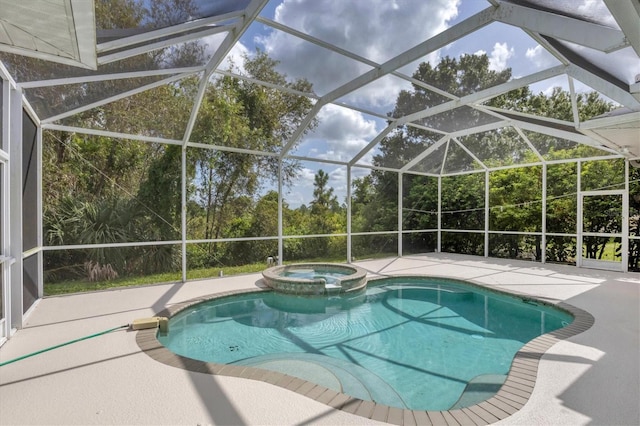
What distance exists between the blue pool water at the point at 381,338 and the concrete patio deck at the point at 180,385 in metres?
0.73

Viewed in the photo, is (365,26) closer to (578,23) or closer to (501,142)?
(578,23)

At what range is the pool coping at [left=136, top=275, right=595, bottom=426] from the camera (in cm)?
251

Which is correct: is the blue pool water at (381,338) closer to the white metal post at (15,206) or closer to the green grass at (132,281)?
the white metal post at (15,206)

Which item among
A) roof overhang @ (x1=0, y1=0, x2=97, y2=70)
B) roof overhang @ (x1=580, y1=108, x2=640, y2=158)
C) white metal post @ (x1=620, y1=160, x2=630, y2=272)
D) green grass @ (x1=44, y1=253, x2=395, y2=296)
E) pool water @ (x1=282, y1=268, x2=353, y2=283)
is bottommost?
green grass @ (x1=44, y1=253, x2=395, y2=296)

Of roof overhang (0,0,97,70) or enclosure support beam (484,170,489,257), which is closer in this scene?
roof overhang (0,0,97,70)

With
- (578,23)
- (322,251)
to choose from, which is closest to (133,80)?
(578,23)

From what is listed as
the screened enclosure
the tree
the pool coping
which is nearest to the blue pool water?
the pool coping

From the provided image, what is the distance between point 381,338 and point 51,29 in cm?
534

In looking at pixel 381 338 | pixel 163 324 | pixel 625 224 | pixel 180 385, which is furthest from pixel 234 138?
pixel 625 224

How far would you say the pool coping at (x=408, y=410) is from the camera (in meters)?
2.51

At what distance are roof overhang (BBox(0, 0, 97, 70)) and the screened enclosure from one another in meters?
0.02

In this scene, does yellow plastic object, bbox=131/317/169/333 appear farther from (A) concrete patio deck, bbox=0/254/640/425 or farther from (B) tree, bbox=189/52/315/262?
(B) tree, bbox=189/52/315/262

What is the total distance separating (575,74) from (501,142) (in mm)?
5051

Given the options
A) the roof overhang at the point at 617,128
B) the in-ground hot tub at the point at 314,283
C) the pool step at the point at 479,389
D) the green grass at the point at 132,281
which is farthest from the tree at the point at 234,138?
the pool step at the point at 479,389
